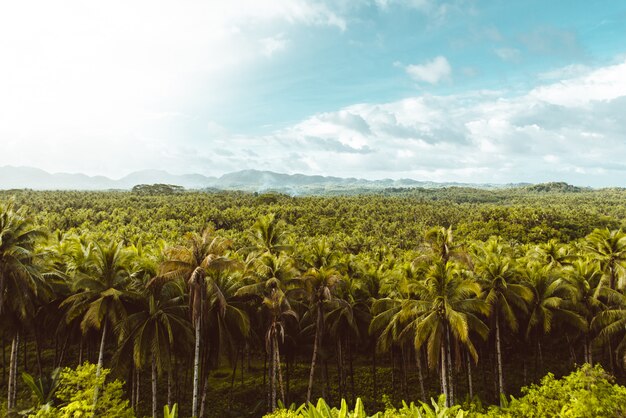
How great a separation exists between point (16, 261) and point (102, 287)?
18.9 ft

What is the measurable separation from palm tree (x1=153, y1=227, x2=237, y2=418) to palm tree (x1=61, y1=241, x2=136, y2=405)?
431 cm

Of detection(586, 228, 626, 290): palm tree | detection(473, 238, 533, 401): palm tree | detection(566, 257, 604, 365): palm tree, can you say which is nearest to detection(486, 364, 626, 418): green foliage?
detection(473, 238, 533, 401): palm tree

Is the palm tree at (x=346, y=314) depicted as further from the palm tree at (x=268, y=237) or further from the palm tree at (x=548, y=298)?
the palm tree at (x=548, y=298)

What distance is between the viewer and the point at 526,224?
124 meters

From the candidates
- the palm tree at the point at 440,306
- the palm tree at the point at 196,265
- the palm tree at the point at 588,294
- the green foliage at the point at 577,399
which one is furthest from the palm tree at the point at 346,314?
the palm tree at the point at 588,294

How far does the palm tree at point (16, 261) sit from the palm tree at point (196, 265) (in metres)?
9.39

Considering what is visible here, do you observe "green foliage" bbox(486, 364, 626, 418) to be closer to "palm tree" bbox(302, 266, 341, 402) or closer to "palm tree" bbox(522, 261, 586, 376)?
"palm tree" bbox(302, 266, 341, 402)

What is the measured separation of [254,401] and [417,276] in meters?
22.5

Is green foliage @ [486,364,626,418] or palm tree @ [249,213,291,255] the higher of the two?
palm tree @ [249,213,291,255]

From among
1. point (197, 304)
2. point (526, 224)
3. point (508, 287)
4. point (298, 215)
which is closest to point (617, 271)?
point (508, 287)

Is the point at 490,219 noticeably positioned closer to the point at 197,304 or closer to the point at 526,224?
the point at 526,224

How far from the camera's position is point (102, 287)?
29250 millimetres

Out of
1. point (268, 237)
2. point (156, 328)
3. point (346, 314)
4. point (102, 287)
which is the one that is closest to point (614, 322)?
point (346, 314)

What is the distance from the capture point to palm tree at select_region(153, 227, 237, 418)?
27.2 meters
